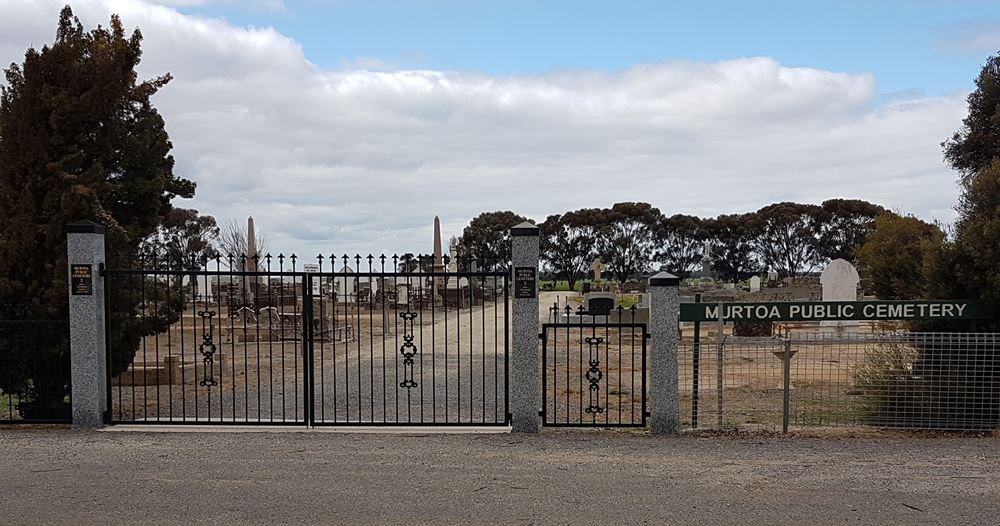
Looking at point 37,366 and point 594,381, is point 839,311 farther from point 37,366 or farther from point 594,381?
point 37,366

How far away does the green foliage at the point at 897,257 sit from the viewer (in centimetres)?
1109

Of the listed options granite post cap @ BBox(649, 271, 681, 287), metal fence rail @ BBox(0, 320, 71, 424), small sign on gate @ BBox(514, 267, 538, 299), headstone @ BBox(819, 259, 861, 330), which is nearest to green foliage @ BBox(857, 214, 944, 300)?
granite post cap @ BBox(649, 271, 681, 287)

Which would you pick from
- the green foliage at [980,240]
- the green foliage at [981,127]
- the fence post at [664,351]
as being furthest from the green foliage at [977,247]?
the green foliage at [981,127]

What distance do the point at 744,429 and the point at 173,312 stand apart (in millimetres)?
7355

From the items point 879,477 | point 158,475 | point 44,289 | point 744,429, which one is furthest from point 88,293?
point 879,477

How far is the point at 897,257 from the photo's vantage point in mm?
11422

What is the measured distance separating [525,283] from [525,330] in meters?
0.50

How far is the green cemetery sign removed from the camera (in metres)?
9.11

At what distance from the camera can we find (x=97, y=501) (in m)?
6.48

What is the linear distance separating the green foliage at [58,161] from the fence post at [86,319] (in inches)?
16.9

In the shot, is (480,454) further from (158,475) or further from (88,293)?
(88,293)

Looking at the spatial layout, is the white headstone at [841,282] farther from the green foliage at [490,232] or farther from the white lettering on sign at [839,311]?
the green foliage at [490,232]

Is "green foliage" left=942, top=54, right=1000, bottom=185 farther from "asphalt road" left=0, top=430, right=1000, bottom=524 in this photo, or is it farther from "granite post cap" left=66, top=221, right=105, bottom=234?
"granite post cap" left=66, top=221, right=105, bottom=234

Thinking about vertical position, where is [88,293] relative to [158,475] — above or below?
above
